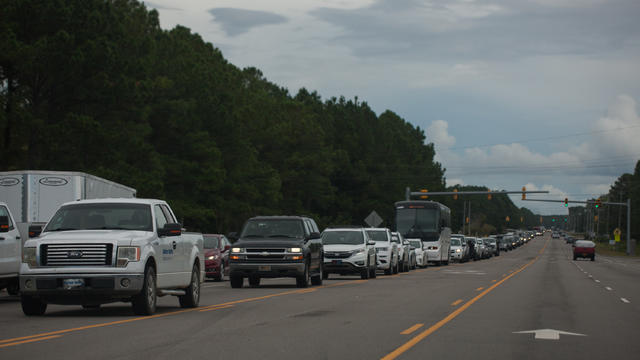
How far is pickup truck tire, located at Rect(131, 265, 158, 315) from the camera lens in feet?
53.9

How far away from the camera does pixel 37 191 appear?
26.0m

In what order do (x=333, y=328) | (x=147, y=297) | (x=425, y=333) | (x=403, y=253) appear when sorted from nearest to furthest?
1. (x=425, y=333)
2. (x=333, y=328)
3. (x=147, y=297)
4. (x=403, y=253)

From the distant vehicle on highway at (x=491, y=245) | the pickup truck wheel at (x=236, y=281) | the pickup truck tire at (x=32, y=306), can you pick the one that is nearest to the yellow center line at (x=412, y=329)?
the pickup truck tire at (x=32, y=306)

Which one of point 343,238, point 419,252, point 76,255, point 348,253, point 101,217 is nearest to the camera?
point 76,255

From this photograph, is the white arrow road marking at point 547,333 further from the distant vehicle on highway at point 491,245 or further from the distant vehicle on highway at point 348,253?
the distant vehicle on highway at point 491,245

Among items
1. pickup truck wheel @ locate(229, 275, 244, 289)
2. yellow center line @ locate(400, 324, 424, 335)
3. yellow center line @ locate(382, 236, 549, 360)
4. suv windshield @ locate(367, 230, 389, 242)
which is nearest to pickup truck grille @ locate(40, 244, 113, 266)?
yellow center line @ locate(400, 324, 424, 335)

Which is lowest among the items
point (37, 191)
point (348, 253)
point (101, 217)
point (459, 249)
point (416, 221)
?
point (459, 249)

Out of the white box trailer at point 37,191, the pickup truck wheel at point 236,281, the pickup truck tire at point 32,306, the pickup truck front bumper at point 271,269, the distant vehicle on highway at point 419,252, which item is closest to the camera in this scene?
the pickup truck tire at point 32,306

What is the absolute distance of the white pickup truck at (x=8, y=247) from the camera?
2012cm

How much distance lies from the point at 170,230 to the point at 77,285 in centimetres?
212

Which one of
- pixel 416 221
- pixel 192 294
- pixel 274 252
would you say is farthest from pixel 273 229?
pixel 416 221

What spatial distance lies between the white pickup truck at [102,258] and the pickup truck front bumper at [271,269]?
28.3 ft

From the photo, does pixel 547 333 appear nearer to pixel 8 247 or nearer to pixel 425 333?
pixel 425 333

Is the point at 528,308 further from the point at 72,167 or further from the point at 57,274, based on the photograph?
the point at 72,167
